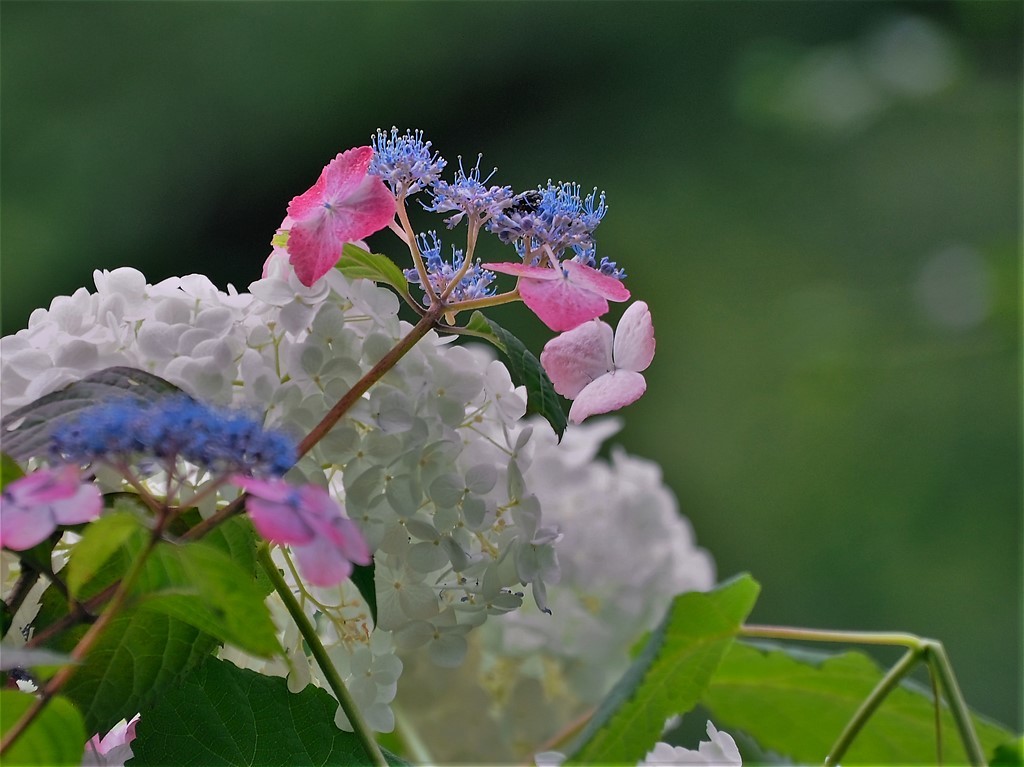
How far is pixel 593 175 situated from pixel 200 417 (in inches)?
95.9

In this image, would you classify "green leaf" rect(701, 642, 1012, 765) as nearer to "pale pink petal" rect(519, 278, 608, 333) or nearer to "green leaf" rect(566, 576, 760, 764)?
"green leaf" rect(566, 576, 760, 764)

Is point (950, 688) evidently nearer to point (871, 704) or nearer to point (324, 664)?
point (871, 704)

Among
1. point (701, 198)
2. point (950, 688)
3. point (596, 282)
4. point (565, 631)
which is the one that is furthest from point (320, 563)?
point (701, 198)

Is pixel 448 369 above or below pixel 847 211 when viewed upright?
below

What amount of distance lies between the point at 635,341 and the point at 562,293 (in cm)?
3

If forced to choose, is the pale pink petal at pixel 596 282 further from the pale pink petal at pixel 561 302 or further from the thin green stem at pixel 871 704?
the thin green stem at pixel 871 704

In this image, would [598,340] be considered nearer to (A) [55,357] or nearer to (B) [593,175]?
(A) [55,357]

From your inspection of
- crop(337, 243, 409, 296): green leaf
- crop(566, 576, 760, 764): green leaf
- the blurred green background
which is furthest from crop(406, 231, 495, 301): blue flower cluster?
the blurred green background

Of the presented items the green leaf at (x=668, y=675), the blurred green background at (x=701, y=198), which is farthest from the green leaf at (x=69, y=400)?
the blurred green background at (x=701, y=198)

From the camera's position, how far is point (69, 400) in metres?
0.22

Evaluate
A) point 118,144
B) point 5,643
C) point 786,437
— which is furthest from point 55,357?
point 118,144

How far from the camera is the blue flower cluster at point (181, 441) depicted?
0.57 ft

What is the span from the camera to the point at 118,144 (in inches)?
90.6

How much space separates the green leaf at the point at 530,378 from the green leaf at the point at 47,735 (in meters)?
0.12
